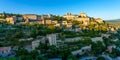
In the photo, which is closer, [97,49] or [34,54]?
[34,54]

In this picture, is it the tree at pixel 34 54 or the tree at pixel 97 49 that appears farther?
the tree at pixel 97 49

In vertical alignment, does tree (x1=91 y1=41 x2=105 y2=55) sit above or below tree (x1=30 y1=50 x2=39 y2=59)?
below

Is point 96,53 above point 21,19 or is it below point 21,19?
below

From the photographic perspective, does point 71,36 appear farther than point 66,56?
Yes

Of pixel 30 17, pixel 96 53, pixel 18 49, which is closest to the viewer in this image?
pixel 18 49

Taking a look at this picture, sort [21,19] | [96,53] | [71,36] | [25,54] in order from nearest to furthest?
[25,54], [96,53], [71,36], [21,19]

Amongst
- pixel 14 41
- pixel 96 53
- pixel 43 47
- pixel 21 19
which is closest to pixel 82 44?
pixel 96 53

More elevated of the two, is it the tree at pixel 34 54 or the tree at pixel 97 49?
the tree at pixel 34 54

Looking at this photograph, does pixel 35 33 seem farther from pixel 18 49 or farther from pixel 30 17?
pixel 30 17

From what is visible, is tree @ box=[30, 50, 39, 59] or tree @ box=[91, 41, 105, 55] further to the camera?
tree @ box=[91, 41, 105, 55]

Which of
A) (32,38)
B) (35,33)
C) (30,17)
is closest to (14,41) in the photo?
(32,38)

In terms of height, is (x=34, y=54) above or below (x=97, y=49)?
above

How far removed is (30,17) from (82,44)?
38.5 ft

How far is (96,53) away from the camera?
1513 cm
